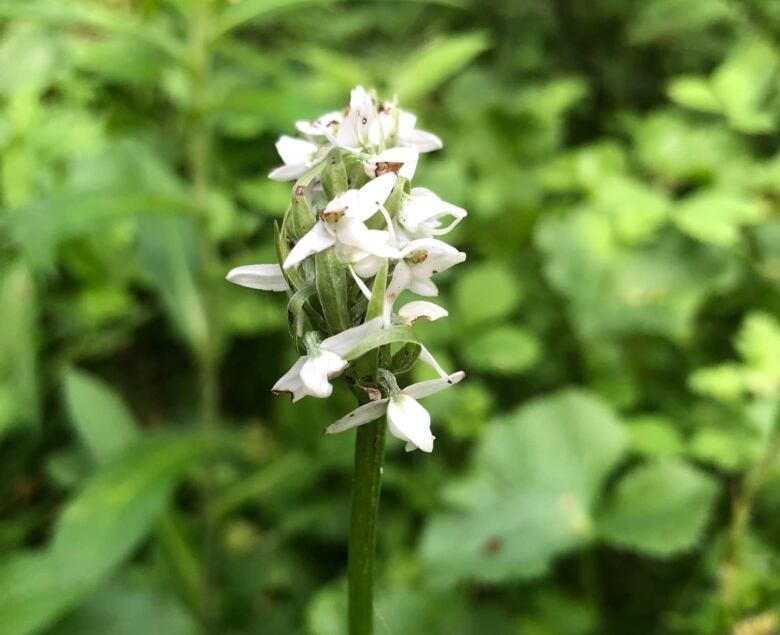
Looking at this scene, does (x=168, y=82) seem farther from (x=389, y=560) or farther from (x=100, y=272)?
(x=389, y=560)

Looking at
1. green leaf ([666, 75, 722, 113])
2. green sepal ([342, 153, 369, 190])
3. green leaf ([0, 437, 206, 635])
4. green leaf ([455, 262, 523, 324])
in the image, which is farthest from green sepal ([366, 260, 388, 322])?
green leaf ([666, 75, 722, 113])

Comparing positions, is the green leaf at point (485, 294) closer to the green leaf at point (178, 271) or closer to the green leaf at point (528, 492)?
the green leaf at point (528, 492)

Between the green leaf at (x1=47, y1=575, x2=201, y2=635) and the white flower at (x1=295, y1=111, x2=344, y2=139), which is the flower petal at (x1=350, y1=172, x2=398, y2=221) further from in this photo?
the green leaf at (x1=47, y1=575, x2=201, y2=635)

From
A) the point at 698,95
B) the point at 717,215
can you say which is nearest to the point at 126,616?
the point at 717,215

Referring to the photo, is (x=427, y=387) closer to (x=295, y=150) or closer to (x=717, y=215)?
(x=295, y=150)

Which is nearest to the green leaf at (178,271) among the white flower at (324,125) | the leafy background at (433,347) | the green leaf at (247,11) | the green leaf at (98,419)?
the leafy background at (433,347)
